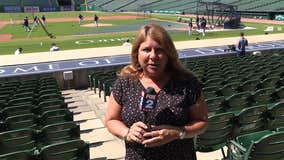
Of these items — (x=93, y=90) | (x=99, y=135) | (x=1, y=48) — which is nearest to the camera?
(x=99, y=135)

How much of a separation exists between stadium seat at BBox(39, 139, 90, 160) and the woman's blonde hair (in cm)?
197

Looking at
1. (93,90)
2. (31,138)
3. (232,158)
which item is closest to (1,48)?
(93,90)

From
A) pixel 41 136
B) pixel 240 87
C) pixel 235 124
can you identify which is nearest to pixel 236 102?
pixel 235 124

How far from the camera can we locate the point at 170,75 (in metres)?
3.28

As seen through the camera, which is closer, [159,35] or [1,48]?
[159,35]

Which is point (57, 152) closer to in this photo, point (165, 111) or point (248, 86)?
point (165, 111)

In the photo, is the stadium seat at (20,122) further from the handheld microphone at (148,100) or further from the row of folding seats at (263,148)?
the handheld microphone at (148,100)

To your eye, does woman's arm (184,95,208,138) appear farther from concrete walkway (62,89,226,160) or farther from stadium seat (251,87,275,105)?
stadium seat (251,87,275,105)

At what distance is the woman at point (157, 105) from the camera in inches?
118

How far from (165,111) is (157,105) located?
0.28 feet

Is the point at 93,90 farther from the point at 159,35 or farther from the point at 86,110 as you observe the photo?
the point at 159,35

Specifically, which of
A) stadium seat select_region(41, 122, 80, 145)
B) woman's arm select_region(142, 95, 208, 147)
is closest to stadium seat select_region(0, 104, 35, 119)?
stadium seat select_region(41, 122, 80, 145)

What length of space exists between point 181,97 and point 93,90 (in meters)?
13.0

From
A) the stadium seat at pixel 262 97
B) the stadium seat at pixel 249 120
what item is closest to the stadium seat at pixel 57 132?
the stadium seat at pixel 249 120
